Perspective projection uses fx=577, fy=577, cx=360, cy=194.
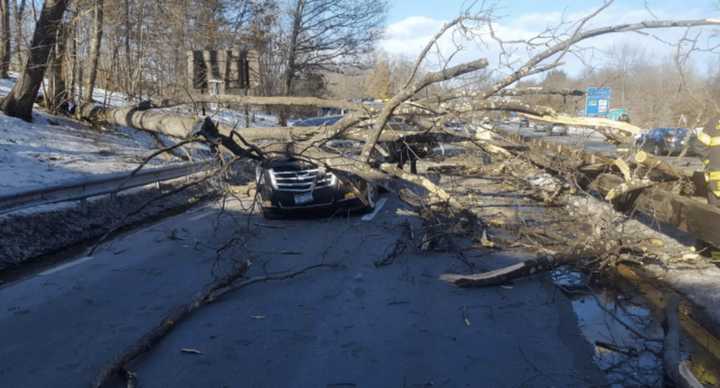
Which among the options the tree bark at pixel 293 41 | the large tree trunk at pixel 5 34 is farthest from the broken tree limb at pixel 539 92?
the tree bark at pixel 293 41

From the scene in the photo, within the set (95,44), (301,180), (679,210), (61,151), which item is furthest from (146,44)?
(679,210)

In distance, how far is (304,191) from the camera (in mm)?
9562

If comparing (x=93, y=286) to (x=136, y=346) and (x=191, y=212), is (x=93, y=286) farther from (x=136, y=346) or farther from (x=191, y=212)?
(x=191, y=212)

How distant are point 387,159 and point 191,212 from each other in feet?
12.9

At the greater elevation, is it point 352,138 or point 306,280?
point 352,138

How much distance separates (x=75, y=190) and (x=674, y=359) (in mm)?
7991

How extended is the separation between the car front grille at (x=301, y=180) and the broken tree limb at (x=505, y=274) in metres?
3.69

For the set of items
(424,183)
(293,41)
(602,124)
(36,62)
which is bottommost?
(424,183)

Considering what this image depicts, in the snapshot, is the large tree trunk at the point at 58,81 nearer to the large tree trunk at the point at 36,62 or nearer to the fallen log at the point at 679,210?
→ the large tree trunk at the point at 36,62

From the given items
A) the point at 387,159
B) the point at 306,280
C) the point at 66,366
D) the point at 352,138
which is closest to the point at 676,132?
the point at 387,159

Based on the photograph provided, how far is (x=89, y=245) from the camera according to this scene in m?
8.12

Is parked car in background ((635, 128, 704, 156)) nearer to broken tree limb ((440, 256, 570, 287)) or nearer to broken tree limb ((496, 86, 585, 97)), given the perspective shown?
broken tree limb ((496, 86, 585, 97))

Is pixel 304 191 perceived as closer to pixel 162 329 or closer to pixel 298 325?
pixel 298 325

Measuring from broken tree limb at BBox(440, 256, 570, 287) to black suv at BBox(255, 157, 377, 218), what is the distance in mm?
3549
